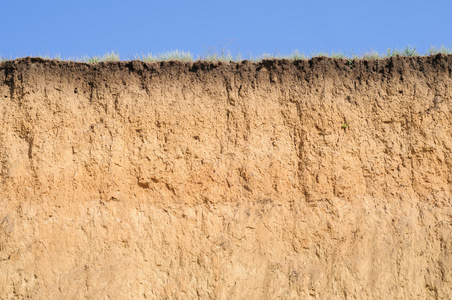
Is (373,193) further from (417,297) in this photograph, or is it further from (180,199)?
(180,199)

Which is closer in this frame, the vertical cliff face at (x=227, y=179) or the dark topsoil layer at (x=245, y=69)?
the vertical cliff face at (x=227, y=179)

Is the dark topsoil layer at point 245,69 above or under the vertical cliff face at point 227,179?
above

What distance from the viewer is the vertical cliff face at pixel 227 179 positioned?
6.94 metres

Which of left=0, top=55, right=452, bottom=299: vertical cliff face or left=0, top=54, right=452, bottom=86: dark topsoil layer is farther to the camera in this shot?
left=0, top=54, right=452, bottom=86: dark topsoil layer

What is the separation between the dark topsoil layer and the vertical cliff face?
0.9 inches

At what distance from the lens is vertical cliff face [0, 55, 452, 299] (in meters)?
6.94

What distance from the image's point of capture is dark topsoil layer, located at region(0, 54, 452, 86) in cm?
772

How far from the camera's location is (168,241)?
23.1 feet

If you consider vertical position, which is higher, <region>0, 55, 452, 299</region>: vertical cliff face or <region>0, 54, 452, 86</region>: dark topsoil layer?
<region>0, 54, 452, 86</region>: dark topsoil layer

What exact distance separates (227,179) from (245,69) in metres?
1.88

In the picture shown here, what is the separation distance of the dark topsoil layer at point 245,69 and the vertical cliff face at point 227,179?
0.08ft

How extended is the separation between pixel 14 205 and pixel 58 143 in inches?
44.8

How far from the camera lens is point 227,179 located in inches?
289

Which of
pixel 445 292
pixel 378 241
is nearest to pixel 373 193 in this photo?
pixel 378 241
